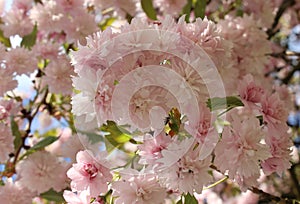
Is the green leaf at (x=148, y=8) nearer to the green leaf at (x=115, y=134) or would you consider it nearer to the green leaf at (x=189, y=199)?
the green leaf at (x=115, y=134)

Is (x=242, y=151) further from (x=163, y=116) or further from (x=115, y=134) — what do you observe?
(x=115, y=134)

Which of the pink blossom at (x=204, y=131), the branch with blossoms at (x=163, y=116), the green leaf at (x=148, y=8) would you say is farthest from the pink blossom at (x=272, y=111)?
the green leaf at (x=148, y=8)

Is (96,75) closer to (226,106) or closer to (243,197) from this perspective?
(226,106)

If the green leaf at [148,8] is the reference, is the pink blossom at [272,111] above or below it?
below

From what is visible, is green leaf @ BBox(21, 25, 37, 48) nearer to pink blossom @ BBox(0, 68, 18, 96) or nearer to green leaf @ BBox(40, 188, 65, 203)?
pink blossom @ BBox(0, 68, 18, 96)

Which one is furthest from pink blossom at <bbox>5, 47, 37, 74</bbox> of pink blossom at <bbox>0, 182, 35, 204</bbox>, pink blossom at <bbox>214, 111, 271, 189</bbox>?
pink blossom at <bbox>214, 111, 271, 189</bbox>

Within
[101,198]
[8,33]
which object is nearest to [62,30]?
[8,33]
